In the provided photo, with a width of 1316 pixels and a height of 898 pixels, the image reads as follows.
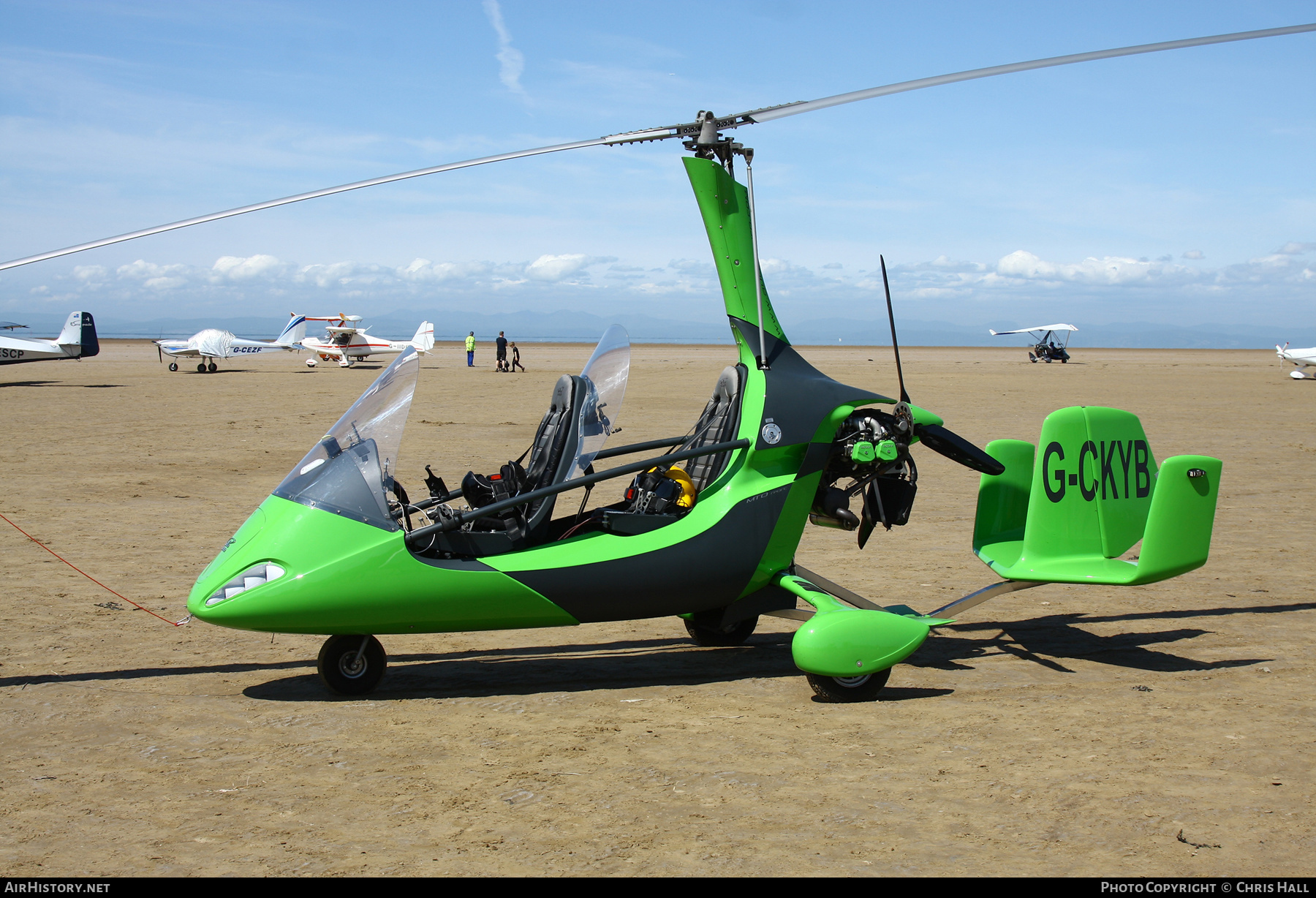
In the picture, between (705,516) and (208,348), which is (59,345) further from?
(705,516)

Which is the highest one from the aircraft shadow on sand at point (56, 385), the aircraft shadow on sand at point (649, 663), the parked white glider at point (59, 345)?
the parked white glider at point (59, 345)

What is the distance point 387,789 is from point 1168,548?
5198 millimetres

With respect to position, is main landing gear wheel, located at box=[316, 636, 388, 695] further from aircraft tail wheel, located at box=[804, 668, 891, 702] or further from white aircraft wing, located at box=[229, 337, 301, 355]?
white aircraft wing, located at box=[229, 337, 301, 355]

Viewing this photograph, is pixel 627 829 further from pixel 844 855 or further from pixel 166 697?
pixel 166 697

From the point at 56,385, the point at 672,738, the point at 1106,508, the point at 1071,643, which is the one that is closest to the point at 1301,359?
the point at 1071,643

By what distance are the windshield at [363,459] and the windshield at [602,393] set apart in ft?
3.71

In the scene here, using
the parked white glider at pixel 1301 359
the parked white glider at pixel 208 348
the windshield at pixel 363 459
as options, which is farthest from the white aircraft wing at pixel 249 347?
the parked white glider at pixel 1301 359

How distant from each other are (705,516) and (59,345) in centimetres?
4061

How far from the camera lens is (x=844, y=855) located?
4.02 m

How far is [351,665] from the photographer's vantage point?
6.08 m

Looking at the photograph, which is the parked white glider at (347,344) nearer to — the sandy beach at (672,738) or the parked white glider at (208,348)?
the parked white glider at (208,348)

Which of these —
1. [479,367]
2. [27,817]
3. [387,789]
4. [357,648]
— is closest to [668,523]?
[357,648]

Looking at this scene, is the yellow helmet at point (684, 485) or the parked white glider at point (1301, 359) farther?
the parked white glider at point (1301, 359)

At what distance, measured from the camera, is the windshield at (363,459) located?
231 inches
